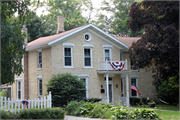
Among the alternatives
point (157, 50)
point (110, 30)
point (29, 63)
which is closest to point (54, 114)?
point (157, 50)

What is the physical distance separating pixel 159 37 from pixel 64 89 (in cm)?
928

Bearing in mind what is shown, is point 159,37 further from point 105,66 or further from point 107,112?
point 107,112

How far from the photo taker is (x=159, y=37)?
22.9 meters

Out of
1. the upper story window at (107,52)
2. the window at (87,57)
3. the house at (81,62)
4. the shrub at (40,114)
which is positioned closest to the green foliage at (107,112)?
the shrub at (40,114)

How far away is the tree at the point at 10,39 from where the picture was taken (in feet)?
43.3

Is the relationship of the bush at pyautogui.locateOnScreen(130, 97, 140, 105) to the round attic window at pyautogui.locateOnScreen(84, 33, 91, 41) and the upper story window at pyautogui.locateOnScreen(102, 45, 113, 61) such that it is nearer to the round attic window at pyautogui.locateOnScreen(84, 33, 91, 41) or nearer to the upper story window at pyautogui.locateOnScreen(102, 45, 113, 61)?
the upper story window at pyautogui.locateOnScreen(102, 45, 113, 61)

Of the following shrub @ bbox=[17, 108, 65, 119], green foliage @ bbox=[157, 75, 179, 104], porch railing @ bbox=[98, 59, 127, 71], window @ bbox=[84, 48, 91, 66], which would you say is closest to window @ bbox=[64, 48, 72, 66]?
window @ bbox=[84, 48, 91, 66]

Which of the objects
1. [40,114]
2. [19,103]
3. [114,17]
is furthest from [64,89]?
[114,17]

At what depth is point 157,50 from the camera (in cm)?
2362

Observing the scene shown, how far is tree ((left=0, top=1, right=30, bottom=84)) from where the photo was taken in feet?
43.3

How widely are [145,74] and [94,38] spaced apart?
8.09 m

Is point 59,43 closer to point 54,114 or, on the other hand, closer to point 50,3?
point 54,114

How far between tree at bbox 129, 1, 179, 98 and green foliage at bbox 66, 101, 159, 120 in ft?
27.2

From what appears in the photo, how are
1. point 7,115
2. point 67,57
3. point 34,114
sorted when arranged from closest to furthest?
point 7,115 → point 34,114 → point 67,57
